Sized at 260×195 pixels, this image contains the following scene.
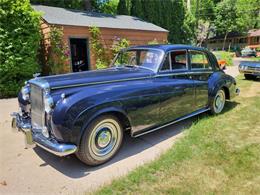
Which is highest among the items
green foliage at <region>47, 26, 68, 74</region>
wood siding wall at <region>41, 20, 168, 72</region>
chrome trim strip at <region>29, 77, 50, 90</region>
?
wood siding wall at <region>41, 20, 168, 72</region>

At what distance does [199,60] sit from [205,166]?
274 cm

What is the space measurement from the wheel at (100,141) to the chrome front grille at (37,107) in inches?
27.6

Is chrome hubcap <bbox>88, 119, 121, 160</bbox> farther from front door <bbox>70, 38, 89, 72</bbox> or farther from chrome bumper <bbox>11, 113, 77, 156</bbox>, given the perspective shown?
front door <bbox>70, 38, 89, 72</bbox>

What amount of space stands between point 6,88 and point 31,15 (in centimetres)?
288

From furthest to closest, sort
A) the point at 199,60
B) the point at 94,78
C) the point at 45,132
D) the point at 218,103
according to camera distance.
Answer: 1. the point at 218,103
2. the point at 199,60
3. the point at 94,78
4. the point at 45,132

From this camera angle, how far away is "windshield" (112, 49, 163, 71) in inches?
173

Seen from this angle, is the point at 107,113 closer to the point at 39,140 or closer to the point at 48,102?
the point at 48,102

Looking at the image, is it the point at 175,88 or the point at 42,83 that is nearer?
the point at 42,83

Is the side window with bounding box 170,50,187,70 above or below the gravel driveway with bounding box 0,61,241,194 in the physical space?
above

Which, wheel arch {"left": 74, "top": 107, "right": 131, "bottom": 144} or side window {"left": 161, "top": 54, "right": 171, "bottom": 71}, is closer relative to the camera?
wheel arch {"left": 74, "top": 107, "right": 131, "bottom": 144}

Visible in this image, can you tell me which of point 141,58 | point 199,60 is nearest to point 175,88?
point 141,58

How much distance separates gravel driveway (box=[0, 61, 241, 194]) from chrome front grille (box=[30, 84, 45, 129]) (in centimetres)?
64

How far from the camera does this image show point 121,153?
3945mm

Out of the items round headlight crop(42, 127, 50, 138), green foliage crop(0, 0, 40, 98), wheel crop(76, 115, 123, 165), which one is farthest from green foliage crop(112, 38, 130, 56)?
round headlight crop(42, 127, 50, 138)
